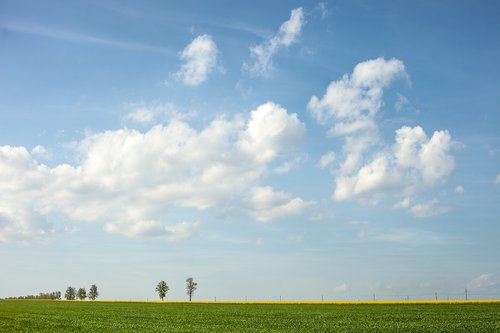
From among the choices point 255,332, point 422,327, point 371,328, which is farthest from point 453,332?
point 255,332

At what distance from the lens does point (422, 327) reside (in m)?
37.4

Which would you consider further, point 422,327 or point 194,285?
point 194,285

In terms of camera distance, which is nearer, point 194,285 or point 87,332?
point 87,332

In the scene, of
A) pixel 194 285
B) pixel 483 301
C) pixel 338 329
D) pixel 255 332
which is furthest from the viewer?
pixel 194 285

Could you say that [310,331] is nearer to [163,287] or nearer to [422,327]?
[422,327]

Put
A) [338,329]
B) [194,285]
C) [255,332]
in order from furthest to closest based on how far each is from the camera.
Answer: [194,285]
[338,329]
[255,332]

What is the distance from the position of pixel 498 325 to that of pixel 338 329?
13381 millimetres

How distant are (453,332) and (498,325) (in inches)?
247

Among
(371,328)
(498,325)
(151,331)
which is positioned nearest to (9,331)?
(151,331)

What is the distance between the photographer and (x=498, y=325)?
37.7 metres

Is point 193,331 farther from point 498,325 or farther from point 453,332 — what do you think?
point 498,325

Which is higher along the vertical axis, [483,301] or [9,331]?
[9,331]

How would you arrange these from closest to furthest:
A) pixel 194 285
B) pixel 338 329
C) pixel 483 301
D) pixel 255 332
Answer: pixel 255 332
pixel 338 329
pixel 483 301
pixel 194 285

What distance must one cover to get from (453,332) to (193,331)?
63.7ft
